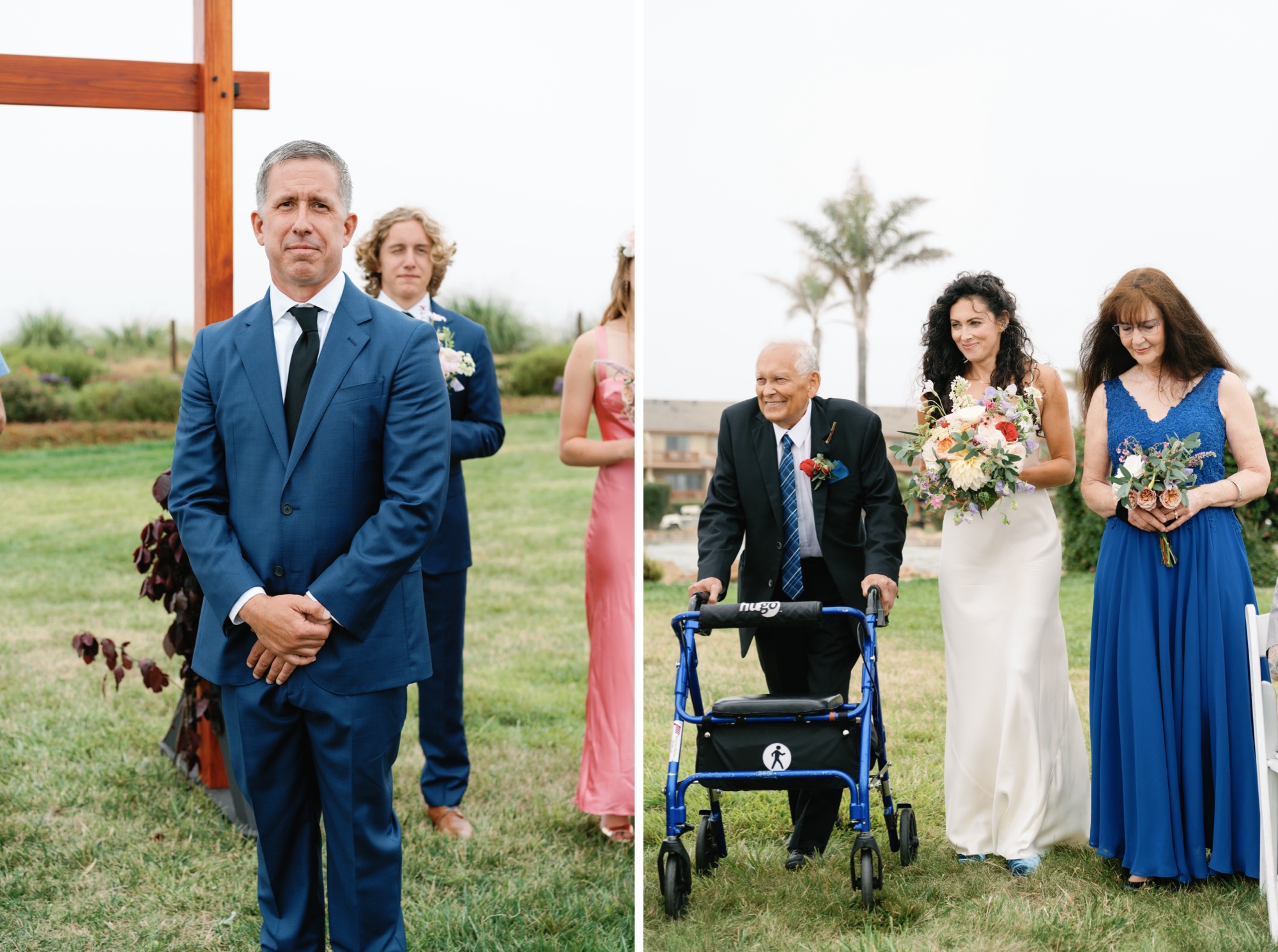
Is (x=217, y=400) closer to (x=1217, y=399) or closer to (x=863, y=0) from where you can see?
(x=1217, y=399)

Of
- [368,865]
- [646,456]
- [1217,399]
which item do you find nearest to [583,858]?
[368,865]

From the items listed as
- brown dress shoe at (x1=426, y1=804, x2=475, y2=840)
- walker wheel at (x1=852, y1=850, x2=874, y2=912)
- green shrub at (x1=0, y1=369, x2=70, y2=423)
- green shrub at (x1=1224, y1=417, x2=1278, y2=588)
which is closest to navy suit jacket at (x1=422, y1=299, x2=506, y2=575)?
brown dress shoe at (x1=426, y1=804, x2=475, y2=840)

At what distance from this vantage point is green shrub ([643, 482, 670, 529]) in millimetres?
10883

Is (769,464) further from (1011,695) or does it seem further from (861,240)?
(861,240)

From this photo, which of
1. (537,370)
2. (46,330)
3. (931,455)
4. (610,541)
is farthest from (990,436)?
(46,330)

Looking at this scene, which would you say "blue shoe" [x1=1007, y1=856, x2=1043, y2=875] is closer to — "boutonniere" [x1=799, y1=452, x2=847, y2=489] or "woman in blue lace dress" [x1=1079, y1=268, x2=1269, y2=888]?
"woman in blue lace dress" [x1=1079, y1=268, x2=1269, y2=888]

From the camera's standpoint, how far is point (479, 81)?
12570 mm

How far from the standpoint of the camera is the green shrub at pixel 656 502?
10883 millimetres

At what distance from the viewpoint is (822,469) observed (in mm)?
4523

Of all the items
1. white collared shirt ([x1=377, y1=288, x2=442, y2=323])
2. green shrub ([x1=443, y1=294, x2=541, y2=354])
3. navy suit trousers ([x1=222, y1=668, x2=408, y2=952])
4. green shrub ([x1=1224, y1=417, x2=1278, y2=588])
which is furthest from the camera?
green shrub ([x1=443, y1=294, x2=541, y2=354])

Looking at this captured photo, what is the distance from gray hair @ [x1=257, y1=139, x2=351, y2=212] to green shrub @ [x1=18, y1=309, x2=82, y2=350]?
10309 millimetres

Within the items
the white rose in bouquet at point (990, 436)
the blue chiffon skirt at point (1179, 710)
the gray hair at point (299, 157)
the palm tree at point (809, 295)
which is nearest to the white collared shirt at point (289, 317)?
the gray hair at point (299, 157)

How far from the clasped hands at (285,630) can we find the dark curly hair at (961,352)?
8.97 feet

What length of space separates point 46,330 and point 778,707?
1069 centimetres
